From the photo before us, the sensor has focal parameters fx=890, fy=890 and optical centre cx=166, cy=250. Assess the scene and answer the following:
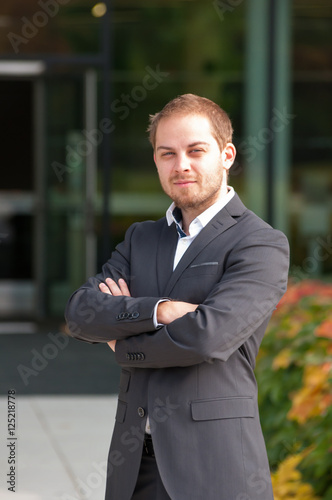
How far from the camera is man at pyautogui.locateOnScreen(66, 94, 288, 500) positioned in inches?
90.4

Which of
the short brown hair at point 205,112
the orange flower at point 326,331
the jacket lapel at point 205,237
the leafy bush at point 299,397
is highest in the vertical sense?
the short brown hair at point 205,112

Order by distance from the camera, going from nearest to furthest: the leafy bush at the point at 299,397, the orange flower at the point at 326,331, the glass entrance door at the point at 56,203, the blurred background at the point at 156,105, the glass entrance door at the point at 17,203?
the leafy bush at the point at 299,397, the orange flower at the point at 326,331, the blurred background at the point at 156,105, the glass entrance door at the point at 56,203, the glass entrance door at the point at 17,203

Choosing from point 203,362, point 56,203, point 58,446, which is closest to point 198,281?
point 203,362

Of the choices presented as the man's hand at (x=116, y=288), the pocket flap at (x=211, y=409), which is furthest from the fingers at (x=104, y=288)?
the pocket flap at (x=211, y=409)

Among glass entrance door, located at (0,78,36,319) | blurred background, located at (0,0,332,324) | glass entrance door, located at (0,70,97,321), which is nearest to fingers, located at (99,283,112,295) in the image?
blurred background, located at (0,0,332,324)

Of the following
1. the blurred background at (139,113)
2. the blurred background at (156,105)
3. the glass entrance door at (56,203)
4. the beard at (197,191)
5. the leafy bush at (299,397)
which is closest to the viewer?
the beard at (197,191)

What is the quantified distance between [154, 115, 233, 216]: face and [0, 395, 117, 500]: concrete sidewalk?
2.43 m

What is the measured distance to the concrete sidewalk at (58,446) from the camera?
4492 mm

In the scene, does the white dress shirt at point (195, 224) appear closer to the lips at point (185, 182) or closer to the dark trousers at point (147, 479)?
the lips at point (185, 182)

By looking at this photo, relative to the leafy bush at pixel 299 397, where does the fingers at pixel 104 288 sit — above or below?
above

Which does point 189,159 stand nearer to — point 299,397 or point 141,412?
point 141,412

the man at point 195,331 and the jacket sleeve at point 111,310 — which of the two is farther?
the jacket sleeve at point 111,310

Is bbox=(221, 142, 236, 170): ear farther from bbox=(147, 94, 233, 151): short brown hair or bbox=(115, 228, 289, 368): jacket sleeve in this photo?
bbox=(115, 228, 289, 368): jacket sleeve

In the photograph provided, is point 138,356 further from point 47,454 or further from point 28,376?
point 28,376
